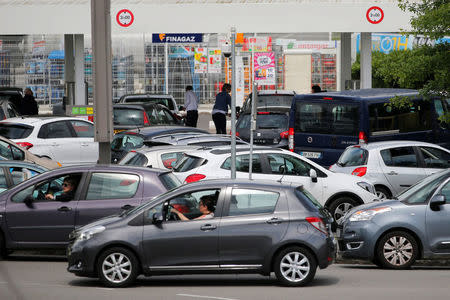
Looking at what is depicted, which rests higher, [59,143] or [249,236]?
[59,143]

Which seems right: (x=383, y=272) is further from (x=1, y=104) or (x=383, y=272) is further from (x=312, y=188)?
(x=1, y=104)

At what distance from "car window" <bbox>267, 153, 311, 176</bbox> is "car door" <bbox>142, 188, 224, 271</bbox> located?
5.50 metres

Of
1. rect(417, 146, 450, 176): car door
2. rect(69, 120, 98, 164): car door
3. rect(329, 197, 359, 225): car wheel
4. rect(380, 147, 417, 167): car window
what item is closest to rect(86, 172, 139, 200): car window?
rect(329, 197, 359, 225): car wheel

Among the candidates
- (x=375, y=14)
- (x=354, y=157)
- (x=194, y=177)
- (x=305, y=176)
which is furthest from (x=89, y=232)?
(x=375, y=14)

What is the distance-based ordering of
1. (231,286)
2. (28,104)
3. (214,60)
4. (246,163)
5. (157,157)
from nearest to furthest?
(231,286) < (246,163) < (157,157) < (28,104) < (214,60)

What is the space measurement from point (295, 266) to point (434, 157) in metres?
8.14

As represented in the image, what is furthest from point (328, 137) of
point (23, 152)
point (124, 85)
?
point (124, 85)

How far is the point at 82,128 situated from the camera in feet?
77.0

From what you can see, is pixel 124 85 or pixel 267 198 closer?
pixel 267 198

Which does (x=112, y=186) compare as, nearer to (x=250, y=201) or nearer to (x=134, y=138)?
(x=250, y=201)

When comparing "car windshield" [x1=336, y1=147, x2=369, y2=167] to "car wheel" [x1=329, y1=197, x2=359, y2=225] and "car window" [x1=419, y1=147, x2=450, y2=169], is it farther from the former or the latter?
"car wheel" [x1=329, y1=197, x2=359, y2=225]

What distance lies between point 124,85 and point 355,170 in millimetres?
32395

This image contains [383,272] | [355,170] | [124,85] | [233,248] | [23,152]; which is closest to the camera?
[233,248]

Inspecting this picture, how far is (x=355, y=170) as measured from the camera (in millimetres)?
17875
